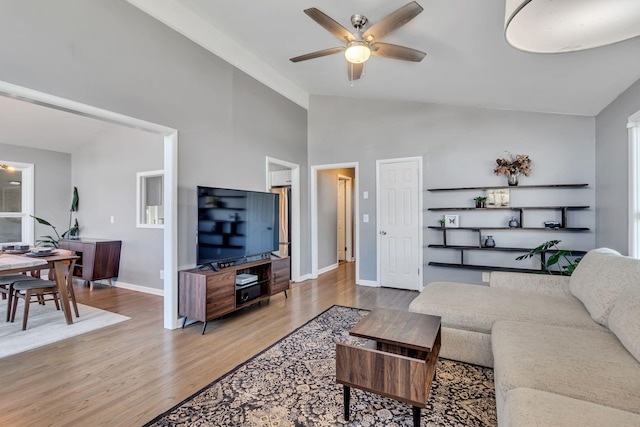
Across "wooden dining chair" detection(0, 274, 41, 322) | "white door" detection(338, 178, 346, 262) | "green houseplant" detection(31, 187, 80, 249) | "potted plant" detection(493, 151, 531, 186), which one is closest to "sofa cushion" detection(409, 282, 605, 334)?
"potted plant" detection(493, 151, 531, 186)

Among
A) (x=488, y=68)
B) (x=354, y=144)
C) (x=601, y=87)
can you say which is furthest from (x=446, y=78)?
(x=354, y=144)

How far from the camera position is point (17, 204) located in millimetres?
5586

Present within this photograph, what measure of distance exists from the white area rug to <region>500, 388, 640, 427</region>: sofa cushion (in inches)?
146

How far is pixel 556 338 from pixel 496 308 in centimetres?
58

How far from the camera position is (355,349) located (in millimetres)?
1747

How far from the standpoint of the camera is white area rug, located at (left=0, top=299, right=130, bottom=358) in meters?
2.84

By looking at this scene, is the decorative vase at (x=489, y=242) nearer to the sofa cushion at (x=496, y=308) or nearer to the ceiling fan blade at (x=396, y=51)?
the sofa cushion at (x=496, y=308)

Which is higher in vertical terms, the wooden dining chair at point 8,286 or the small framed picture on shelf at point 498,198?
the small framed picture on shelf at point 498,198

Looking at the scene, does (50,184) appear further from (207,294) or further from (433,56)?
(433,56)

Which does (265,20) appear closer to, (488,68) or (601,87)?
(488,68)

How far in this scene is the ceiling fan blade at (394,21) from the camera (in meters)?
2.14

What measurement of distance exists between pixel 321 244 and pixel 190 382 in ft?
13.0

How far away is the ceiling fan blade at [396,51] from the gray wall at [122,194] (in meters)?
3.45

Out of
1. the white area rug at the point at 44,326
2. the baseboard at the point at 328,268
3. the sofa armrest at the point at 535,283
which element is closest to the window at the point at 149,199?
the white area rug at the point at 44,326
